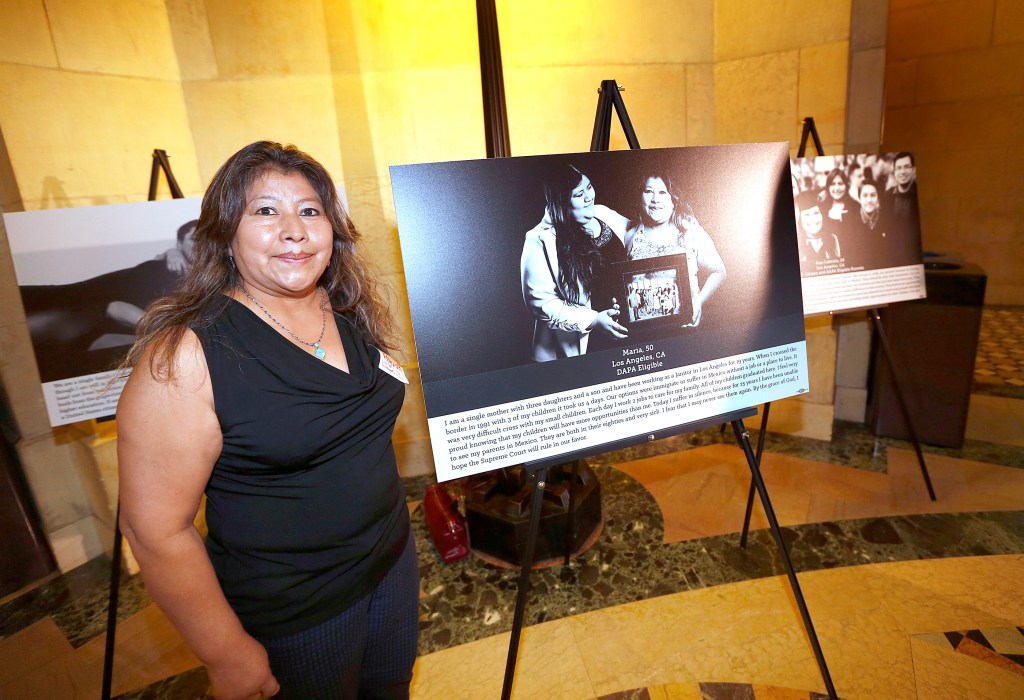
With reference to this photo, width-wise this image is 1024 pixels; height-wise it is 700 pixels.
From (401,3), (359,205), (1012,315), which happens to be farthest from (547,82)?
(1012,315)

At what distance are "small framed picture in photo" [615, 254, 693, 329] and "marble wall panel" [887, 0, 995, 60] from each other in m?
7.31

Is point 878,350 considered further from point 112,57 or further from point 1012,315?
point 112,57

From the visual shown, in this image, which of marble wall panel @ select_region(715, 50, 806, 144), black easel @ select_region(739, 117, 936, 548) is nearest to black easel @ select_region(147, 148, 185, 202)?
black easel @ select_region(739, 117, 936, 548)

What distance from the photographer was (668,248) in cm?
167

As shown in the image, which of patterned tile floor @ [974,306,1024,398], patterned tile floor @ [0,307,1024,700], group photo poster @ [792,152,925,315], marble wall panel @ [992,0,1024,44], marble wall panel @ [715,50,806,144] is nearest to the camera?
patterned tile floor @ [0,307,1024,700]

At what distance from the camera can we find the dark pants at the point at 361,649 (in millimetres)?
1318

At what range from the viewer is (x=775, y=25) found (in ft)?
11.8

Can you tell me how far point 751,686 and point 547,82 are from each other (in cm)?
337

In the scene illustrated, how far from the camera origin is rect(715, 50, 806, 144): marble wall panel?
11.9 ft

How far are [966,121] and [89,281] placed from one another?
8.67 metres

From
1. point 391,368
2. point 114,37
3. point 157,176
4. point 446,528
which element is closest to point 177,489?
point 391,368

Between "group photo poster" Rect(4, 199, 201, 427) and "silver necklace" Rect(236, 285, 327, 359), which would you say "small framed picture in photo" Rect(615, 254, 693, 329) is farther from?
"group photo poster" Rect(4, 199, 201, 427)

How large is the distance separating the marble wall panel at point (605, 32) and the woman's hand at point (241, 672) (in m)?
3.34

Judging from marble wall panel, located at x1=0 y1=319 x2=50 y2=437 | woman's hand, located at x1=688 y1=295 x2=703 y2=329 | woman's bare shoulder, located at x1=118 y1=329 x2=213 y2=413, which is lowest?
marble wall panel, located at x1=0 y1=319 x2=50 y2=437
